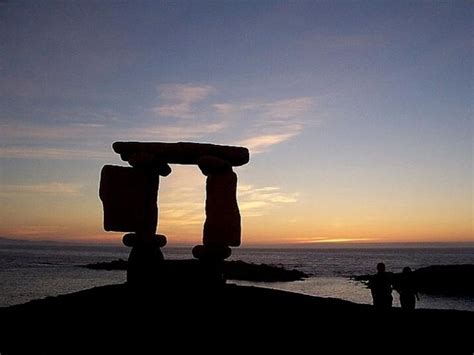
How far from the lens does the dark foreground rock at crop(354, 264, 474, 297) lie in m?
50.2

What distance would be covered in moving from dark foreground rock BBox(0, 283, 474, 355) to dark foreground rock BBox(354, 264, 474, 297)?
32198 mm

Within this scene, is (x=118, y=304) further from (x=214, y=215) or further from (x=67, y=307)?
(x=214, y=215)

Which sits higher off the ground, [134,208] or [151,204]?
[151,204]

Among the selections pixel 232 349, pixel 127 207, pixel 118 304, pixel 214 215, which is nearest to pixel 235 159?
pixel 214 215

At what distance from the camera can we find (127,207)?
20.3 metres

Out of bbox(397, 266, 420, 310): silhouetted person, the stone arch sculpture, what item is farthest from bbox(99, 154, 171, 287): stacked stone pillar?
bbox(397, 266, 420, 310): silhouetted person

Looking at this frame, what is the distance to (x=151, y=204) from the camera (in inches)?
806

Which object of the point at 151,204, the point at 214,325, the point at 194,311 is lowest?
the point at 214,325

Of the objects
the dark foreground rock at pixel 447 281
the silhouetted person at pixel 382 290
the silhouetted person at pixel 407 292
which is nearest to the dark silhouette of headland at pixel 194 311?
the silhouetted person at pixel 382 290

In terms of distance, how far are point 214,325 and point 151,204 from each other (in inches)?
245

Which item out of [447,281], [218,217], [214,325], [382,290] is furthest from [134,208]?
[447,281]

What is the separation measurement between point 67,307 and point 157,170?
232 inches

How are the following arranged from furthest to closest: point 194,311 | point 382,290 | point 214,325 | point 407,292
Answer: point 407,292, point 382,290, point 194,311, point 214,325

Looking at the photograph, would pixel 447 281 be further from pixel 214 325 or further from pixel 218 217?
pixel 214 325
